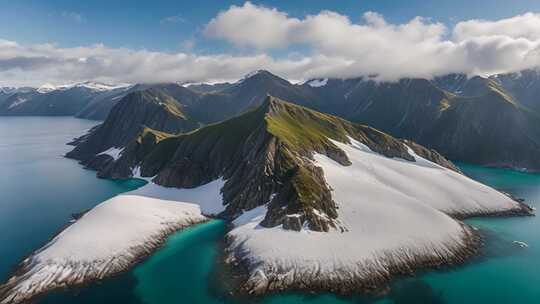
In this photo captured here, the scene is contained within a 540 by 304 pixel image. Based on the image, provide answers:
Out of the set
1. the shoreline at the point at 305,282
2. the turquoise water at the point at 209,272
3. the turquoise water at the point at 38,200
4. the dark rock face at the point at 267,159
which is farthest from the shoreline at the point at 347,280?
the turquoise water at the point at 38,200

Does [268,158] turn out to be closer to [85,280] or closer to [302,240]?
[302,240]

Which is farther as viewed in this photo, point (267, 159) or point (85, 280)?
point (267, 159)

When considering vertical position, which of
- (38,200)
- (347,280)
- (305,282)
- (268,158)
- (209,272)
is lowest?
(38,200)

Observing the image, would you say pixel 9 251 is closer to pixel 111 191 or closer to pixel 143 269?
pixel 143 269

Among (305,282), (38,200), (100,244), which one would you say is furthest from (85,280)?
(38,200)

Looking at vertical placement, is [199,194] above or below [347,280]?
below

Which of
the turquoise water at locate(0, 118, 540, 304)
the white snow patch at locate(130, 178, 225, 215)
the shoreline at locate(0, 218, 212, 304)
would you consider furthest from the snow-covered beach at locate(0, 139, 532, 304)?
the turquoise water at locate(0, 118, 540, 304)

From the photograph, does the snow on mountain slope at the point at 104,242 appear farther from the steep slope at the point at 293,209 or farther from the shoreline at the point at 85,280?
the steep slope at the point at 293,209
